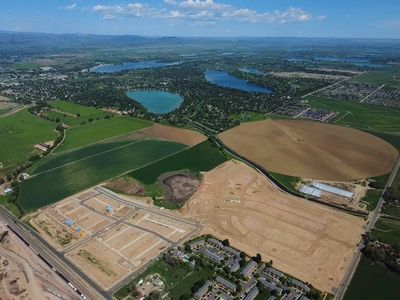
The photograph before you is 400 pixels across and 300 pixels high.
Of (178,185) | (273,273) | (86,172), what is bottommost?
(86,172)

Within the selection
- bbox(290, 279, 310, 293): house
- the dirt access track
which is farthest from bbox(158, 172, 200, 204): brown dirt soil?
bbox(290, 279, 310, 293): house

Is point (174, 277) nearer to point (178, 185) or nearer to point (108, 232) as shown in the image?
point (108, 232)

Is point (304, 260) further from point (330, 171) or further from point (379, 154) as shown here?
point (379, 154)

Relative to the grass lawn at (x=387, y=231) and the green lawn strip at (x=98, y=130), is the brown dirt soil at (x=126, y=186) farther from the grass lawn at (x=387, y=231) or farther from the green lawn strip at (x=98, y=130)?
the grass lawn at (x=387, y=231)

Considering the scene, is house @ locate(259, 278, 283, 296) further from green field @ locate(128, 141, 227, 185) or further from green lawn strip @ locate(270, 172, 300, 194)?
green field @ locate(128, 141, 227, 185)

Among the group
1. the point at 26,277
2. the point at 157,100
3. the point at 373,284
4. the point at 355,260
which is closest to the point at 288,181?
the point at 355,260

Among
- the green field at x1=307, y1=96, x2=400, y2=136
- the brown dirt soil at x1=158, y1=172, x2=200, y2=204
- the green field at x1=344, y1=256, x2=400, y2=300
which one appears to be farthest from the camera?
the green field at x1=307, y1=96, x2=400, y2=136

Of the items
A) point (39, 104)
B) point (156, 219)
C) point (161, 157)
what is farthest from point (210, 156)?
point (39, 104)
